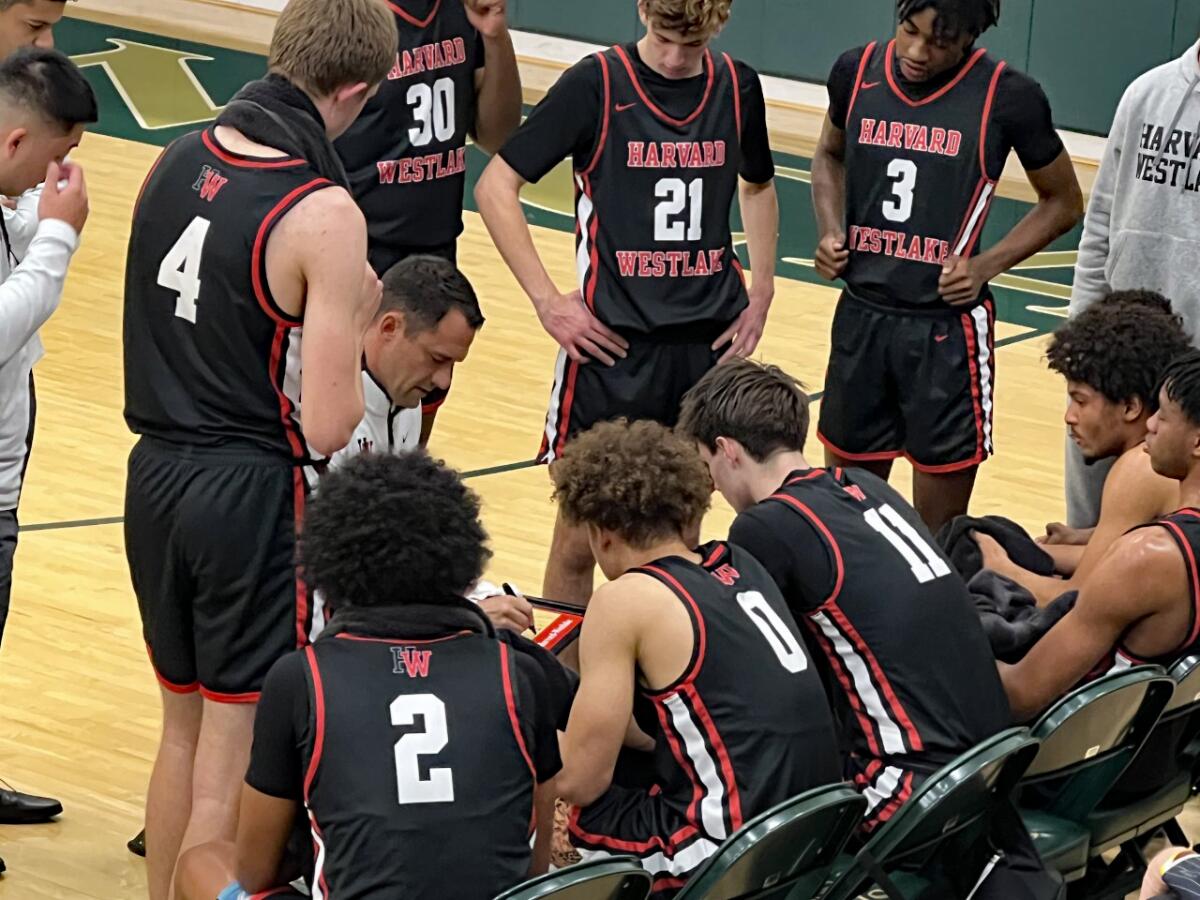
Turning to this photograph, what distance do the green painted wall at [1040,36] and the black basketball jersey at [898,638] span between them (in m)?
9.59

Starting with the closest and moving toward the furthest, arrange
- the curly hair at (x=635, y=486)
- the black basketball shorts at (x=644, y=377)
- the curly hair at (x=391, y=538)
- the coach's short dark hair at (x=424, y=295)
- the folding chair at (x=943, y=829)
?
the curly hair at (x=391, y=538) → the folding chair at (x=943, y=829) → the curly hair at (x=635, y=486) → the coach's short dark hair at (x=424, y=295) → the black basketball shorts at (x=644, y=377)

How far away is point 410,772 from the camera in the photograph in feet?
10.0

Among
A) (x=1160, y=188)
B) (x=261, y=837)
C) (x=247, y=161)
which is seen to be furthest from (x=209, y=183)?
(x=1160, y=188)

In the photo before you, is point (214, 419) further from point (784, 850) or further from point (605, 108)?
point (605, 108)

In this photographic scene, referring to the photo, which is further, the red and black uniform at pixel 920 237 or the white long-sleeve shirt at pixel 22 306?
the red and black uniform at pixel 920 237

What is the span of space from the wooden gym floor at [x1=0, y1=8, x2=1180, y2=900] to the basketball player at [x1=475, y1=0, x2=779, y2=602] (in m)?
1.15

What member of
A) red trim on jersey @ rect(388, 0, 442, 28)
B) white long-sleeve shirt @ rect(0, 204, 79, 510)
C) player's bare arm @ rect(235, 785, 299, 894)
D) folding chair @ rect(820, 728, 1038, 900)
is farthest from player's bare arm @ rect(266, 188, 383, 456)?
red trim on jersey @ rect(388, 0, 442, 28)

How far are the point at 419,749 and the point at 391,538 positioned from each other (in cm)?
36

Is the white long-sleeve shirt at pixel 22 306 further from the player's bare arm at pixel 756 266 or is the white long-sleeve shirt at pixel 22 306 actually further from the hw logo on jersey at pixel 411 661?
the player's bare arm at pixel 756 266

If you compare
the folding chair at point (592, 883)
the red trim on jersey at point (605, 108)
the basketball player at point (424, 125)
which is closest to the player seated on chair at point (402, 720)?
the folding chair at point (592, 883)

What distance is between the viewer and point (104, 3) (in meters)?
17.3

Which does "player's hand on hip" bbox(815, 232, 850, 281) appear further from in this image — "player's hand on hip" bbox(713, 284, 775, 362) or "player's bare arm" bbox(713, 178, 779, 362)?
"player's hand on hip" bbox(713, 284, 775, 362)

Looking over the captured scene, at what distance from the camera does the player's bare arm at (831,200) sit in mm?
5875

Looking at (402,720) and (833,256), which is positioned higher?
(833,256)
